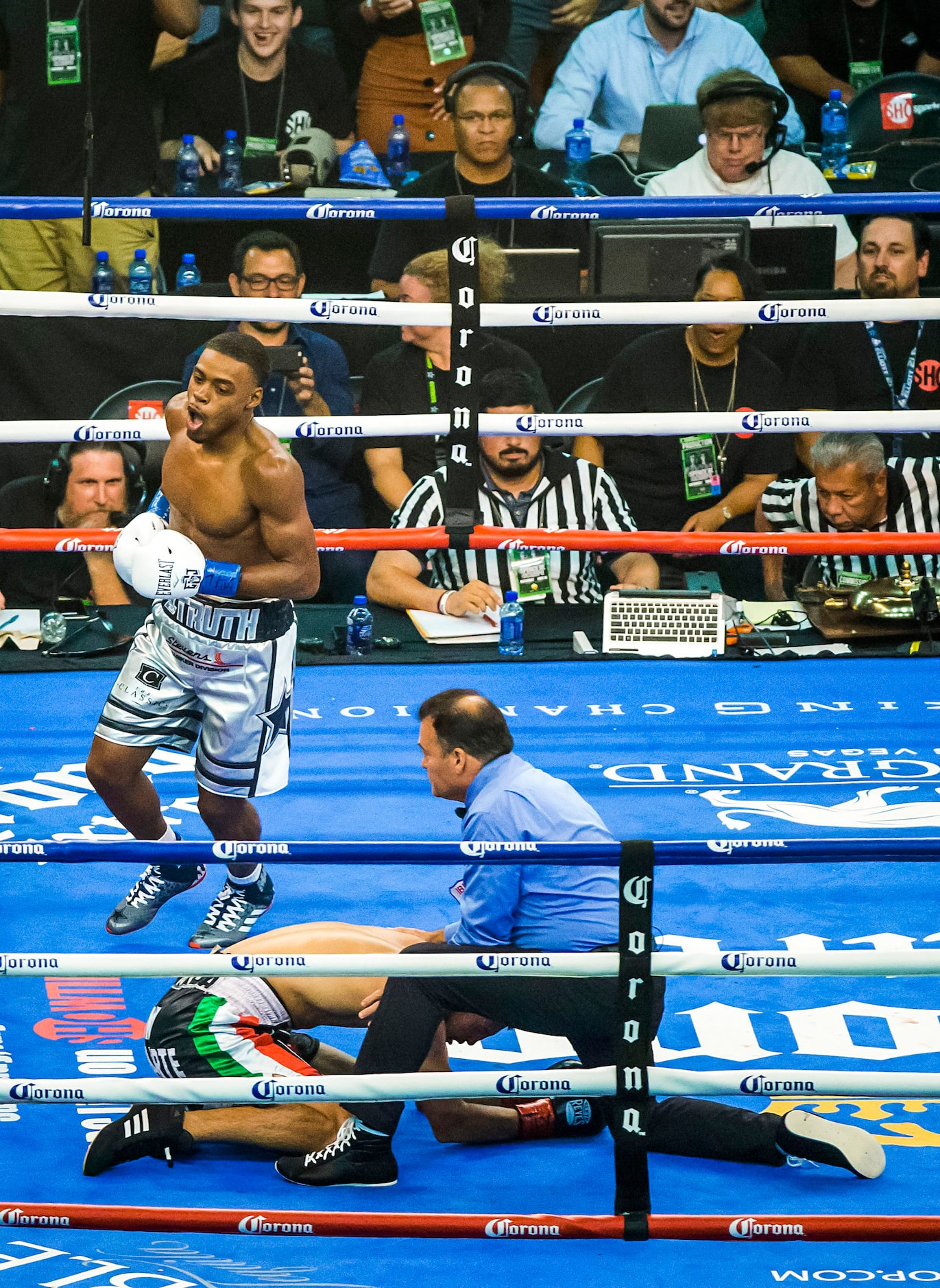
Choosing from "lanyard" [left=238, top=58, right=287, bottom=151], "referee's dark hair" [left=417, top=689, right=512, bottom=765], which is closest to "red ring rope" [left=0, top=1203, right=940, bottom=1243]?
"referee's dark hair" [left=417, top=689, right=512, bottom=765]

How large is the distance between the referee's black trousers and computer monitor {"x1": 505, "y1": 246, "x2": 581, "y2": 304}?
141 inches

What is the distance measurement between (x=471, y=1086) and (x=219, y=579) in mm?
1700

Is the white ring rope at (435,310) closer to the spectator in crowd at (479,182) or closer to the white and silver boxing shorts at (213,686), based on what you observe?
the white and silver boxing shorts at (213,686)

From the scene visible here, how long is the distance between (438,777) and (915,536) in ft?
7.27

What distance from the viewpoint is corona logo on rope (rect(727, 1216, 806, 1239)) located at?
2.54 meters

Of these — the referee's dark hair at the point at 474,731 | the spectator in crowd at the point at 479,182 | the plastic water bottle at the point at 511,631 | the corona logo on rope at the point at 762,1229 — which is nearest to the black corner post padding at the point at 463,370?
the plastic water bottle at the point at 511,631

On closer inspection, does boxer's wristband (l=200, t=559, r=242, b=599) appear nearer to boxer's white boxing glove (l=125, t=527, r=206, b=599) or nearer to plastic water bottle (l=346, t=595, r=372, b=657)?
boxer's white boxing glove (l=125, t=527, r=206, b=599)

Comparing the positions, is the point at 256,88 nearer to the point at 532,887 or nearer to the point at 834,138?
the point at 834,138

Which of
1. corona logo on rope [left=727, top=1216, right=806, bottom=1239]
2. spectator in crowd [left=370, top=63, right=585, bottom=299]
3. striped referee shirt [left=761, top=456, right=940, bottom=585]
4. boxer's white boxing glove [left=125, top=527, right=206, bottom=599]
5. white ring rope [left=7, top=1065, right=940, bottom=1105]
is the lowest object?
corona logo on rope [left=727, top=1216, right=806, bottom=1239]

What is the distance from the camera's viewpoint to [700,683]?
5605 millimetres

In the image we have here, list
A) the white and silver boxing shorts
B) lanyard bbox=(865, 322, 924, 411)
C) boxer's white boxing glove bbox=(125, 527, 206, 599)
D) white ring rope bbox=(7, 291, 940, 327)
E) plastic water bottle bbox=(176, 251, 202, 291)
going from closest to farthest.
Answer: boxer's white boxing glove bbox=(125, 527, 206, 599)
the white and silver boxing shorts
white ring rope bbox=(7, 291, 940, 327)
lanyard bbox=(865, 322, 924, 411)
plastic water bottle bbox=(176, 251, 202, 291)

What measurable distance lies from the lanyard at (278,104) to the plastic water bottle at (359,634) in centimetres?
245

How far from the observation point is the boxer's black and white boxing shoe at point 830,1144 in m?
3.01

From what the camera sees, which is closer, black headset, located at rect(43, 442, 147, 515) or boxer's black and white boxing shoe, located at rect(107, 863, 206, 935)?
boxer's black and white boxing shoe, located at rect(107, 863, 206, 935)
